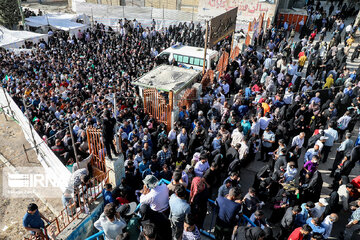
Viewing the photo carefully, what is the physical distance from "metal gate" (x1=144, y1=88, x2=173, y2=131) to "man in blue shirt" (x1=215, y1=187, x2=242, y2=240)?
4.88m

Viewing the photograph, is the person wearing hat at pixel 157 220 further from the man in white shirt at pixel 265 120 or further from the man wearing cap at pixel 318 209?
the man in white shirt at pixel 265 120

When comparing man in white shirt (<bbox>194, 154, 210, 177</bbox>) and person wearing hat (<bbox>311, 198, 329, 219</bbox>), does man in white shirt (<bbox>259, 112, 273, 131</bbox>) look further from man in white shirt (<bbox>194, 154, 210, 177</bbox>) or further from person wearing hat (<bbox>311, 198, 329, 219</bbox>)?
person wearing hat (<bbox>311, 198, 329, 219</bbox>)

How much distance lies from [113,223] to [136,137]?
10.8 feet

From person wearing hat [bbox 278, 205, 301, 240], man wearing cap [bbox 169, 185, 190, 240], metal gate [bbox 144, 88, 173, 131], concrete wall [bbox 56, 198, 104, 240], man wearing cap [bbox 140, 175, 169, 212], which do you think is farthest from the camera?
metal gate [bbox 144, 88, 173, 131]

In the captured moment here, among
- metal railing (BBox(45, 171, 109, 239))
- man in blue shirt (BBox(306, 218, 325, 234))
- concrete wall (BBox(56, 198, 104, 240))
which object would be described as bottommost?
concrete wall (BBox(56, 198, 104, 240))

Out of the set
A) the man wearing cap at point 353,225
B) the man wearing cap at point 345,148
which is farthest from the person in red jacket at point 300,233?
the man wearing cap at point 345,148

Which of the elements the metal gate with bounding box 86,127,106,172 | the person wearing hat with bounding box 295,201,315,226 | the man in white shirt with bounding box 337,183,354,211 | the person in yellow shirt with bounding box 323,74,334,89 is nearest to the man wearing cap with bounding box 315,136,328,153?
the man in white shirt with bounding box 337,183,354,211

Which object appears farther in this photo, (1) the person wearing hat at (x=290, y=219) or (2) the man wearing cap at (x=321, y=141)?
(2) the man wearing cap at (x=321, y=141)

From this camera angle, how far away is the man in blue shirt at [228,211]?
4.48 m

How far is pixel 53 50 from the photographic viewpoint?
17.7 m

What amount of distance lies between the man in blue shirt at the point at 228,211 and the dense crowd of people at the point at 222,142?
2 centimetres

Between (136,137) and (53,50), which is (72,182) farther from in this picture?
(53,50)

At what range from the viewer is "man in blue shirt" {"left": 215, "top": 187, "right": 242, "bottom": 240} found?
14.7 ft

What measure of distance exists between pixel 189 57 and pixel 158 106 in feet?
19.4
